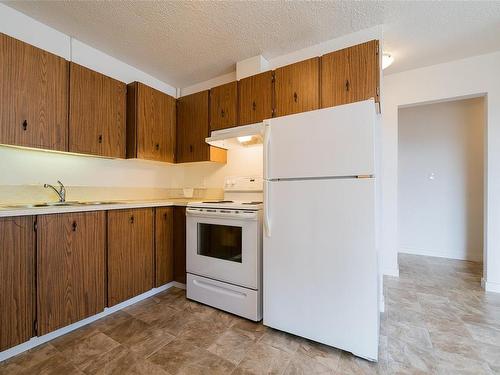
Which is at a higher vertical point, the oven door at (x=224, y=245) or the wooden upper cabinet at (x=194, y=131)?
the wooden upper cabinet at (x=194, y=131)

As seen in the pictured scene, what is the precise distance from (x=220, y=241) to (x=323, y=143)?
1.23 metres

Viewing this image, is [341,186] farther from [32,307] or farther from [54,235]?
[32,307]

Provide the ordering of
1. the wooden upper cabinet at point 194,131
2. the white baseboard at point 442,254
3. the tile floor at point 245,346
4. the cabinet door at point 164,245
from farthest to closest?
the white baseboard at point 442,254 → the wooden upper cabinet at point 194,131 → the cabinet door at point 164,245 → the tile floor at point 245,346

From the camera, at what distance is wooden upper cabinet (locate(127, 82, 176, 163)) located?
2.46 metres

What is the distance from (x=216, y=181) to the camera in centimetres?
308

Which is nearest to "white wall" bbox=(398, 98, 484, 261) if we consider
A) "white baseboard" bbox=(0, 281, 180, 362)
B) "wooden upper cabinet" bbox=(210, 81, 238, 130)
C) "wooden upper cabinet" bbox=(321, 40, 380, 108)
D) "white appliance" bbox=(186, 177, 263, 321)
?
"wooden upper cabinet" bbox=(321, 40, 380, 108)

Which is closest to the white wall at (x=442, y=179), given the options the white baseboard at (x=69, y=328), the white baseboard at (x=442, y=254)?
the white baseboard at (x=442, y=254)

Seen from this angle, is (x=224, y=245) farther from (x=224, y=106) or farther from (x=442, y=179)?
(x=442, y=179)

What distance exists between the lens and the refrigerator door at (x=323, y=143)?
1.44 meters

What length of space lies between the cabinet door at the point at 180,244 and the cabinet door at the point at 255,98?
117cm

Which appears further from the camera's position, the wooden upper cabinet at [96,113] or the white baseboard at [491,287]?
the white baseboard at [491,287]

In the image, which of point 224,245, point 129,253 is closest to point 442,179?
point 224,245

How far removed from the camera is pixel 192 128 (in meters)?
2.82

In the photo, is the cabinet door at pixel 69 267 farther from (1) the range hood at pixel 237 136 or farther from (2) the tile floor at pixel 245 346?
(1) the range hood at pixel 237 136
